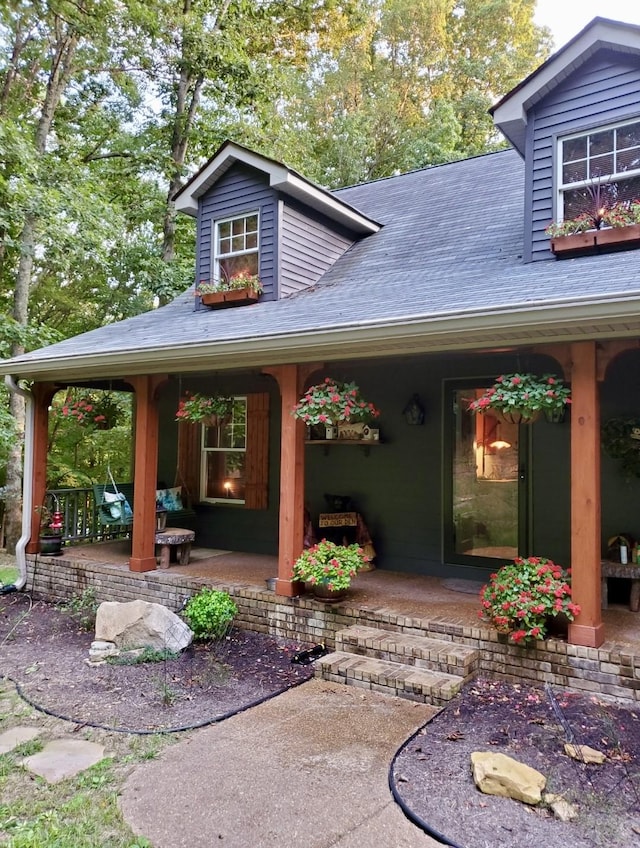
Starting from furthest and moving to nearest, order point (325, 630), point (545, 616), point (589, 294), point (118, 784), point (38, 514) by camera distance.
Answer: point (38, 514) → point (325, 630) → point (545, 616) → point (589, 294) → point (118, 784)

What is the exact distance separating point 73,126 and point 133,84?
5.35 ft

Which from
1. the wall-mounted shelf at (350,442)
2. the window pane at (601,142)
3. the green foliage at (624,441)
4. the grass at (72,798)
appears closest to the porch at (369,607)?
the green foliage at (624,441)

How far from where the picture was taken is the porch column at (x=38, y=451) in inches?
282

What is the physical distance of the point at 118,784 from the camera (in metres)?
2.88

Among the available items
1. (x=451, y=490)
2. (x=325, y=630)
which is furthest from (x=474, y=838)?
(x=451, y=490)

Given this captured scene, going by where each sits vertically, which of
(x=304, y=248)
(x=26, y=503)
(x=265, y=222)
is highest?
(x=265, y=222)

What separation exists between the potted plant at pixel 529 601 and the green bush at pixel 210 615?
214cm

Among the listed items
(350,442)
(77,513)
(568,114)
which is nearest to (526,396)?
(350,442)

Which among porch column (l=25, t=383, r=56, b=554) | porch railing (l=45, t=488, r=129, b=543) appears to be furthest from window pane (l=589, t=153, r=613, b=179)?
porch railing (l=45, t=488, r=129, b=543)

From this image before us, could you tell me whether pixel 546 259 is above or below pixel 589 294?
above

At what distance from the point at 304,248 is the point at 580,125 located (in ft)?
10.3

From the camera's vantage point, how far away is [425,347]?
449cm

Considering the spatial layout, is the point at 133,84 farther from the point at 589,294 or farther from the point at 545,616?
the point at 545,616

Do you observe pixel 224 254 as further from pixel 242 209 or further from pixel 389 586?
pixel 389 586
